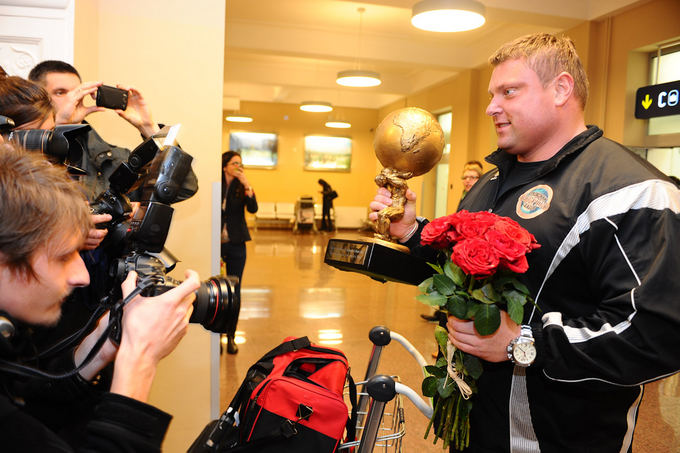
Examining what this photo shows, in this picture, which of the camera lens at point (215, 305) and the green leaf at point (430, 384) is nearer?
the camera lens at point (215, 305)

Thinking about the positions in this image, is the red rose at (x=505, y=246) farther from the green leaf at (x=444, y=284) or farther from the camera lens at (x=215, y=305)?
the camera lens at (x=215, y=305)

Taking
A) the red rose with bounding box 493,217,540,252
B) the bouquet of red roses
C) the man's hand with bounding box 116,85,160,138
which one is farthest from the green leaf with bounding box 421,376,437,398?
the man's hand with bounding box 116,85,160,138

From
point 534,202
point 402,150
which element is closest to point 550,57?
point 534,202

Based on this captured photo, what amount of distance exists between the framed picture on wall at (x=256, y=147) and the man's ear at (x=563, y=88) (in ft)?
45.5

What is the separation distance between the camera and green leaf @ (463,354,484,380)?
1.26m

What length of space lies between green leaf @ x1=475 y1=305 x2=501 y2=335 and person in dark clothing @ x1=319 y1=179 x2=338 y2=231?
13.0m

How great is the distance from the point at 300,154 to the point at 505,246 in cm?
1440

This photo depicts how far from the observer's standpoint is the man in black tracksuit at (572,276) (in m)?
1.10

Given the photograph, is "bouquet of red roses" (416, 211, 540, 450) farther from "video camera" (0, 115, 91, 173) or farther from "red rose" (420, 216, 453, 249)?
"video camera" (0, 115, 91, 173)

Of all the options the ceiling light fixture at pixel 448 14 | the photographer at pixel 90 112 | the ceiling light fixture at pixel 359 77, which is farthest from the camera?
the ceiling light fixture at pixel 359 77

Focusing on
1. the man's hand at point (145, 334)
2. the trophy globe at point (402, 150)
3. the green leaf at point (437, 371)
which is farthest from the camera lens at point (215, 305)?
the trophy globe at point (402, 150)

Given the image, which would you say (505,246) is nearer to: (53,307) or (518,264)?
(518,264)

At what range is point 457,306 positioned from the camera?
1.19m

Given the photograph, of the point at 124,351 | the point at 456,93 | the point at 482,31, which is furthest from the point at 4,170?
the point at 456,93
